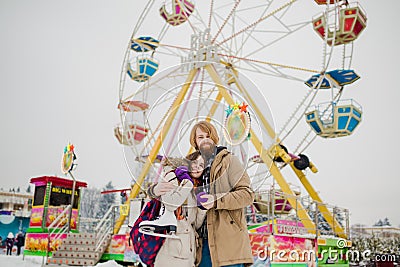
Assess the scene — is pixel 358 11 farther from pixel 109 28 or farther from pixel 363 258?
pixel 109 28

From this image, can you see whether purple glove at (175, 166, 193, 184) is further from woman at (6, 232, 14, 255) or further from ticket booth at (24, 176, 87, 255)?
woman at (6, 232, 14, 255)

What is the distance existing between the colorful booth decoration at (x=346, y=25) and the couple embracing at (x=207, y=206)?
913cm

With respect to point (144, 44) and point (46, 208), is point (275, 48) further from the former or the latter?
point (46, 208)

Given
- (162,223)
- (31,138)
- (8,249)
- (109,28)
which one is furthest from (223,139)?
(31,138)

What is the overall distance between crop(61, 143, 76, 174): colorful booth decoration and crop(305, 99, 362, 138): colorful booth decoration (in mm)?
7096

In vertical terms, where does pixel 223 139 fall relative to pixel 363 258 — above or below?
above

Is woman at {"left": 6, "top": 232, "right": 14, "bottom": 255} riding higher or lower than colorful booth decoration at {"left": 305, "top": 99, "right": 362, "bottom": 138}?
lower

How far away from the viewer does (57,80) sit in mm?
18391

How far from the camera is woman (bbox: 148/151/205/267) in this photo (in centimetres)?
193

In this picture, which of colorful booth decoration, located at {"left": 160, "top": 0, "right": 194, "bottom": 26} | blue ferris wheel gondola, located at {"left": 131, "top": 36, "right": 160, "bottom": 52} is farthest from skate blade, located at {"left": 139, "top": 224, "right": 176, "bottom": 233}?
colorful booth decoration, located at {"left": 160, "top": 0, "right": 194, "bottom": 26}

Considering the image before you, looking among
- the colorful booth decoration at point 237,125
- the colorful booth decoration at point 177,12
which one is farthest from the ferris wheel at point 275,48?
the colorful booth decoration at point 237,125

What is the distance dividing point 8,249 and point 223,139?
49.1ft

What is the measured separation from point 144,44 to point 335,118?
6.47m

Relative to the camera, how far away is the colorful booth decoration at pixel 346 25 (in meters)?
10.4
